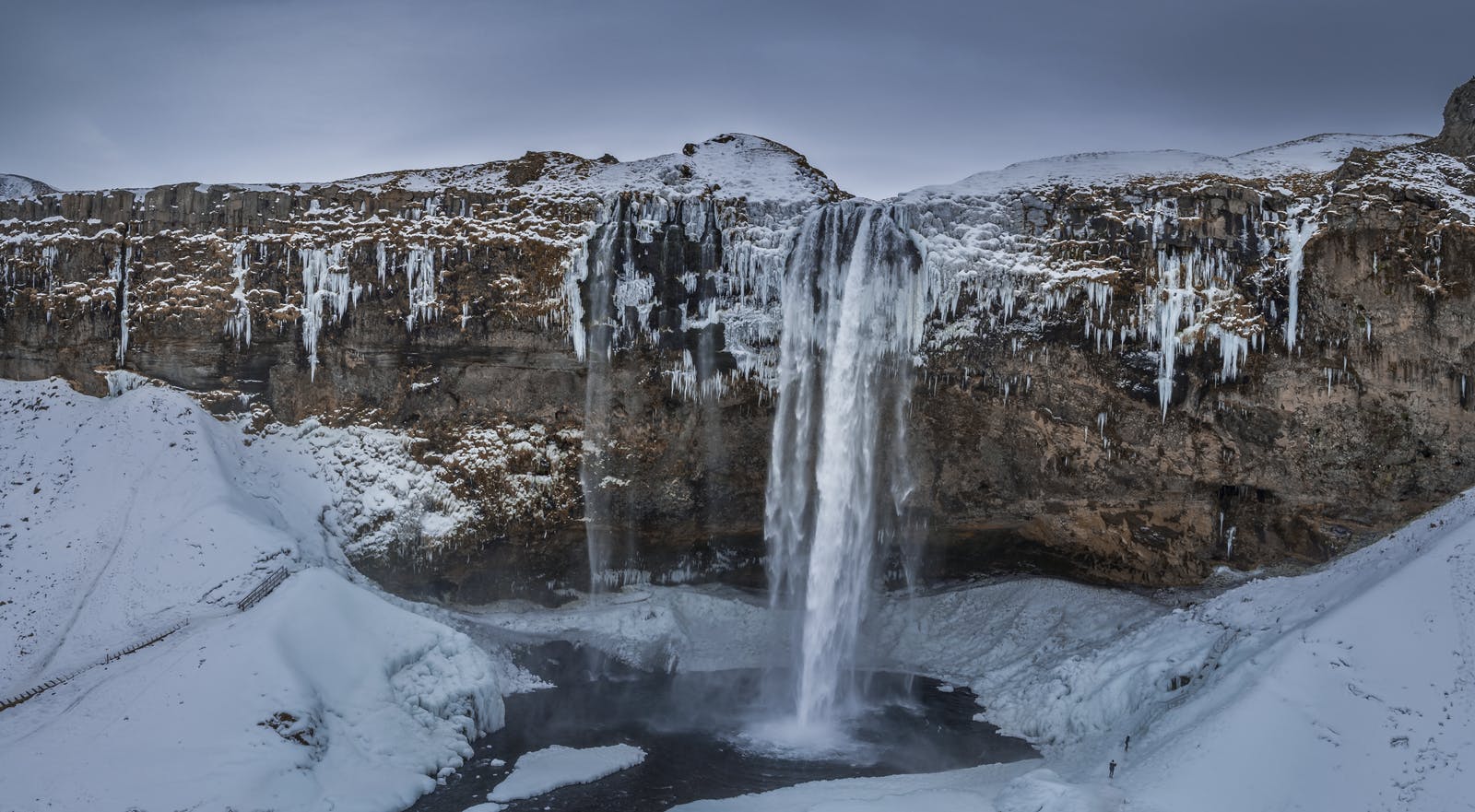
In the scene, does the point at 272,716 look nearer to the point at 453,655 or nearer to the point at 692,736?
the point at 453,655

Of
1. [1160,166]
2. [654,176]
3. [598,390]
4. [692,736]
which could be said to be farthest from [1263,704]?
[654,176]

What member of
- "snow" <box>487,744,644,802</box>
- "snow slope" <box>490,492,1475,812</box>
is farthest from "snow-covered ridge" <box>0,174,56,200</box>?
"snow slope" <box>490,492,1475,812</box>

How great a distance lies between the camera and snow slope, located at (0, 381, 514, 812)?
50.4 ft

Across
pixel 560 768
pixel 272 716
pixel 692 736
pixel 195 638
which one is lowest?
pixel 692 736

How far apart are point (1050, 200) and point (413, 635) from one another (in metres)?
15.6

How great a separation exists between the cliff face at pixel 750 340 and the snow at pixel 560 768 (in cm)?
782

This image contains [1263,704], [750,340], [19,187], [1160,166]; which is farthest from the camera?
[19,187]

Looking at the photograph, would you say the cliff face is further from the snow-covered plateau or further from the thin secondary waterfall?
the snow-covered plateau

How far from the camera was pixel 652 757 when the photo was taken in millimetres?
18688

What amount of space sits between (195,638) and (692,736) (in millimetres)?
8671

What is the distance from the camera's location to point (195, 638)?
1778 centimetres

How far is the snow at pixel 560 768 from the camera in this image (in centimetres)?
1678

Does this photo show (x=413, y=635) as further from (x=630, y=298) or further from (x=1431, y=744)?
(x=1431, y=744)

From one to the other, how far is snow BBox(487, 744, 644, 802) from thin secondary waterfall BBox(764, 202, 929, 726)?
18.2ft
